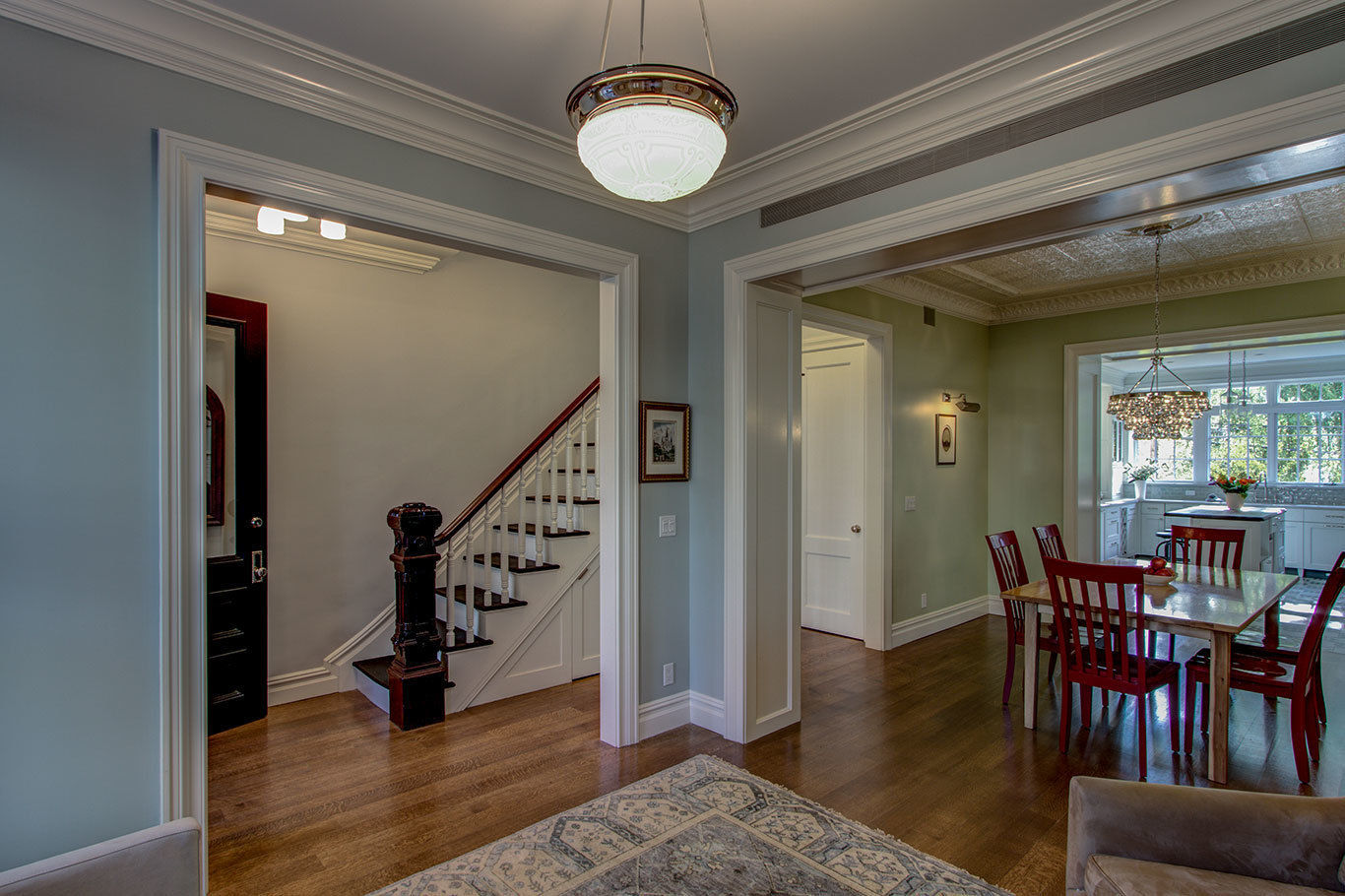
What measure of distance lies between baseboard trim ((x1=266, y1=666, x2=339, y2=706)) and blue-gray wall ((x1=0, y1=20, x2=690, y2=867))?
6.70 feet

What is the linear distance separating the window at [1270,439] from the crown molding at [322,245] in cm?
948

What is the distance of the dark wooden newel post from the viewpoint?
3705 mm

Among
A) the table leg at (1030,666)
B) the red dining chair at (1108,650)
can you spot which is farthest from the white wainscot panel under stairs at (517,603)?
the red dining chair at (1108,650)

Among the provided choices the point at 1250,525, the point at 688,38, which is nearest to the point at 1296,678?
the point at 688,38

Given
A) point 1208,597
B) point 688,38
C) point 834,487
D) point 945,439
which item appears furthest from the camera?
point 945,439

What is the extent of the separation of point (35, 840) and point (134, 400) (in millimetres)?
1321

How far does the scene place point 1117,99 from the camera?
2320mm

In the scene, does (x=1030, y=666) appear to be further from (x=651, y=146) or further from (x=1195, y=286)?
(x=1195, y=286)

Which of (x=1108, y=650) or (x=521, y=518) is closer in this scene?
(x=1108, y=650)

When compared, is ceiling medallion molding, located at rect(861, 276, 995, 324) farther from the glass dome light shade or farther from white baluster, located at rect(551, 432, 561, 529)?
the glass dome light shade

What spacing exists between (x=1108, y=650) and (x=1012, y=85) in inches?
102

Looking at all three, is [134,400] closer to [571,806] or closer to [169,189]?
[169,189]

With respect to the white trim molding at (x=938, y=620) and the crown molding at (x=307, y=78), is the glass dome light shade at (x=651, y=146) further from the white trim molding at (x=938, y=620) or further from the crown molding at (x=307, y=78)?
the white trim molding at (x=938, y=620)

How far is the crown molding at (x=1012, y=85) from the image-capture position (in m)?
2.10
